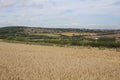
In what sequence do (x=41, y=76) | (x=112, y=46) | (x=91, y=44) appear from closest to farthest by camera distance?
(x=41, y=76) < (x=112, y=46) < (x=91, y=44)

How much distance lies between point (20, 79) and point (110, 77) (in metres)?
4.87

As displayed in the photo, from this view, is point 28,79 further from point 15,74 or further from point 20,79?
point 15,74

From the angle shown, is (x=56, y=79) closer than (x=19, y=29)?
Yes

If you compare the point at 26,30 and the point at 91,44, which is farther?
the point at 26,30

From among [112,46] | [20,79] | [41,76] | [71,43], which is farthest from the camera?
[71,43]

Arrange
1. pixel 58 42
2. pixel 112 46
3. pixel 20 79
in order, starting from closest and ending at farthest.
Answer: pixel 20 79, pixel 112 46, pixel 58 42

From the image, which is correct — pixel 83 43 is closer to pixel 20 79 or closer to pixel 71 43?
pixel 71 43

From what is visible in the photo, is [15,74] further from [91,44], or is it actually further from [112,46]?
[91,44]

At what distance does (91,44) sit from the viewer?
58.7 meters

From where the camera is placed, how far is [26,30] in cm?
13675

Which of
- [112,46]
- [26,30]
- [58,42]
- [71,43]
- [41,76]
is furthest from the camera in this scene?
[26,30]

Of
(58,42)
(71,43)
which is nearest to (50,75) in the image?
(71,43)

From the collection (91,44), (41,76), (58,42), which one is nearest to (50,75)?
(41,76)

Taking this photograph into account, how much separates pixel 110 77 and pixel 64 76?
8.22 feet
